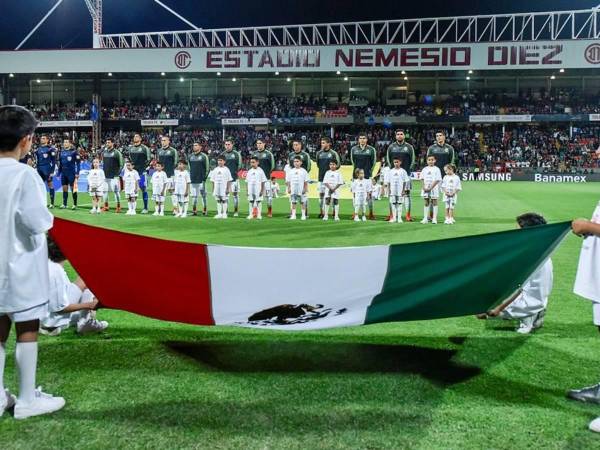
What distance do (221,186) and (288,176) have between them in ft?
6.57

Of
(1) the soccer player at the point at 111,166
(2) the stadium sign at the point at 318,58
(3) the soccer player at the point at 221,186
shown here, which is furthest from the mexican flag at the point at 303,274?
(2) the stadium sign at the point at 318,58

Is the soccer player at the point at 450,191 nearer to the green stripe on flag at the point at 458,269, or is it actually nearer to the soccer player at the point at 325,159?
the soccer player at the point at 325,159

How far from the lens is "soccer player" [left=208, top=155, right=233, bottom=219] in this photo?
17.0 meters

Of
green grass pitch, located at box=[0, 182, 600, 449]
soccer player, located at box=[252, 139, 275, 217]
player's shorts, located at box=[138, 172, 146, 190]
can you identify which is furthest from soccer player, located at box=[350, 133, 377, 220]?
green grass pitch, located at box=[0, 182, 600, 449]

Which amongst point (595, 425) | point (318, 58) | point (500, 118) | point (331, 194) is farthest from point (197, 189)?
point (500, 118)

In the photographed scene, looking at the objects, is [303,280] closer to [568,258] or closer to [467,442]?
[467,442]

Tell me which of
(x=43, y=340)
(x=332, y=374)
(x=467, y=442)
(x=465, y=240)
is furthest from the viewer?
(x=43, y=340)

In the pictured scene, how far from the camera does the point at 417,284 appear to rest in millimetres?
3682

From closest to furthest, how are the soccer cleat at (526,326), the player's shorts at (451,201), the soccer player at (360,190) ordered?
the soccer cleat at (526,326), the player's shorts at (451,201), the soccer player at (360,190)

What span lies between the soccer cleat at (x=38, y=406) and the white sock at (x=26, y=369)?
1.2 inches

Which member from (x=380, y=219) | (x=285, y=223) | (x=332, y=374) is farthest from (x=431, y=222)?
(x=332, y=374)

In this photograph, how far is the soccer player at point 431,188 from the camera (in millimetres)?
15148

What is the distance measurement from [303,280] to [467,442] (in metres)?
1.32

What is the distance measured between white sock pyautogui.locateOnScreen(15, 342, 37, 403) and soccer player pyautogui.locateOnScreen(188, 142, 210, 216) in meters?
14.5
